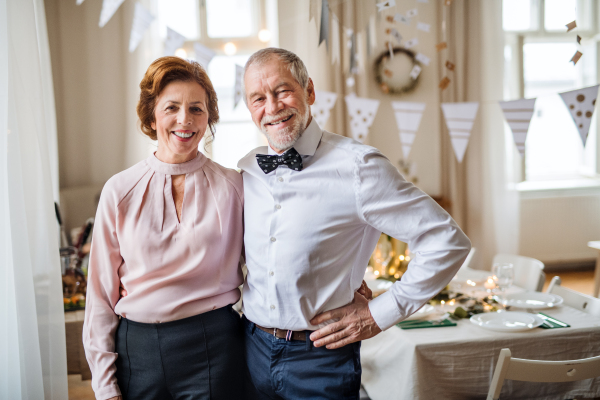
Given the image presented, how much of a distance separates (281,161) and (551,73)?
543 cm

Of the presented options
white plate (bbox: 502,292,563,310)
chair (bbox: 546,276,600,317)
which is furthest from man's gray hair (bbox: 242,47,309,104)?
chair (bbox: 546,276,600,317)

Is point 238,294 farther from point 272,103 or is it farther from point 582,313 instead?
point 582,313

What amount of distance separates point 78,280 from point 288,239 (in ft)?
7.38

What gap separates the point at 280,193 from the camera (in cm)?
142

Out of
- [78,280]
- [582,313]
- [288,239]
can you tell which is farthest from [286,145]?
[78,280]

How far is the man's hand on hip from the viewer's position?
4.52 ft

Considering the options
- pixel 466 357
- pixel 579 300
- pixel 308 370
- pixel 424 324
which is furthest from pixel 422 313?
pixel 308 370

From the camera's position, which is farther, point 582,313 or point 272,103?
point 582,313

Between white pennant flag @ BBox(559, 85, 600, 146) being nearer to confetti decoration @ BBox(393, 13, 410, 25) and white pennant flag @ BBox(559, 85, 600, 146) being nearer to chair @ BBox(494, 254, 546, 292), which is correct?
chair @ BBox(494, 254, 546, 292)

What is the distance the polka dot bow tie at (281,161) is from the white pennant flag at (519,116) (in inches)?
85.7

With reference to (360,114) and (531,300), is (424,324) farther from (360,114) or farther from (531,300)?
(360,114)

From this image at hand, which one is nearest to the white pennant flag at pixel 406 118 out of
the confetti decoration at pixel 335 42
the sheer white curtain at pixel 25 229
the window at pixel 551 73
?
the confetti decoration at pixel 335 42

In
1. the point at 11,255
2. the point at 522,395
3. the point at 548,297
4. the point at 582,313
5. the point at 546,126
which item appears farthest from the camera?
the point at 546,126

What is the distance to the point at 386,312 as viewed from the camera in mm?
1390
